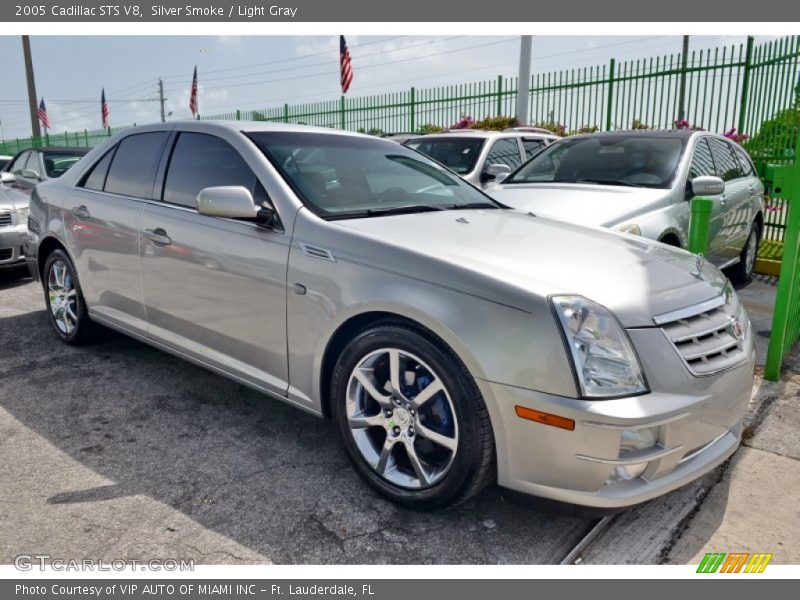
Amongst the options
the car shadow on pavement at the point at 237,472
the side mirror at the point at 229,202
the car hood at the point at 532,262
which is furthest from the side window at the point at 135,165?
the car hood at the point at 532,262

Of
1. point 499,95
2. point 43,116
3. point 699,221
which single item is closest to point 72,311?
point 699,221

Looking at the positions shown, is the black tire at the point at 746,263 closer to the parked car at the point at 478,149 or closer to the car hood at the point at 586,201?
the car hood at the point at 586,201

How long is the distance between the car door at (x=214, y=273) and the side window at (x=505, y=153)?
4.74 metres

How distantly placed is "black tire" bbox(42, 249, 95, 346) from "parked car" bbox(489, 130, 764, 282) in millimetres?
3348

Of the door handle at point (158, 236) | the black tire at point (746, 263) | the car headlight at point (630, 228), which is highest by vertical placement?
the door handle at point (158, 236)

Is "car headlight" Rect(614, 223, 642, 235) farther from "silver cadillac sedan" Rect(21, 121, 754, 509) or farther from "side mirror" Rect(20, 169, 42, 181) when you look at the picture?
"side mirror" Rect(20, 169, 42, 181)

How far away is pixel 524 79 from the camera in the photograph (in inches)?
473

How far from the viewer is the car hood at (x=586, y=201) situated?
496cm

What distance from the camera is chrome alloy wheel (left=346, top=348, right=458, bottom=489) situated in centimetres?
256

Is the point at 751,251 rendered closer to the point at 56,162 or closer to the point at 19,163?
the point at 56,162

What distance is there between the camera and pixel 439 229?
302cm

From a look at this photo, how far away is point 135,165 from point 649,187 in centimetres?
400

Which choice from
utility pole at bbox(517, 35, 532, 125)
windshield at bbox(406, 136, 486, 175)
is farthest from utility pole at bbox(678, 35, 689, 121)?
windshield at bbox(406, 136, 486, 175)

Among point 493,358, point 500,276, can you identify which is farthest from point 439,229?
point 493,358
